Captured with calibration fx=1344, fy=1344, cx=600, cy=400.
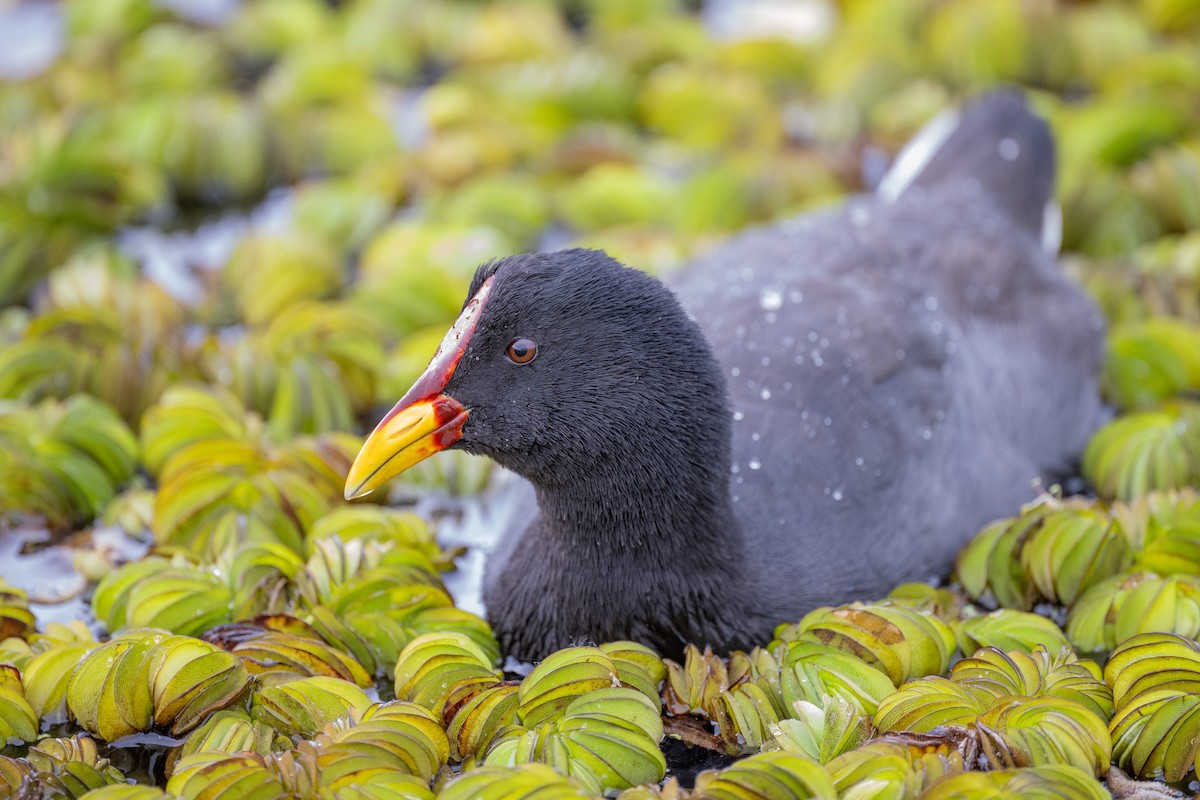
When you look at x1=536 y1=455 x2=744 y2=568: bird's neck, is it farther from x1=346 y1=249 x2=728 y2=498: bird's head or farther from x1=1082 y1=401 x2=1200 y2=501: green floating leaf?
x1=1082 y1=401 x2=1200 y2=501: green floating leaf

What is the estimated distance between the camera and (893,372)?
3.96m

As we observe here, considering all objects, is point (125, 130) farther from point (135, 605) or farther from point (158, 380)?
point (135, 605)

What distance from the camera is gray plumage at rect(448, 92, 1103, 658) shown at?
322 centimetres

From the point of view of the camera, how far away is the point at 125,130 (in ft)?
20.6

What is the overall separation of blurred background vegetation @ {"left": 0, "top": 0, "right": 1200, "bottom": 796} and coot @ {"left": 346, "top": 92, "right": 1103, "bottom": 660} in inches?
8.2

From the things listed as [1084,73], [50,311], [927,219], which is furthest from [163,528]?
[1084,73]

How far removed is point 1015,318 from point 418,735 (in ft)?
8.54

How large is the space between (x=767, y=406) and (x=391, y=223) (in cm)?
275

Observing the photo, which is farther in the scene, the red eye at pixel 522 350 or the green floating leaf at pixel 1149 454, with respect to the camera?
the green floating leaf at pixel 1149 454

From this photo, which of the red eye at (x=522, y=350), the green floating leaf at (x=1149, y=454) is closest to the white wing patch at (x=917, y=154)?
the green floating leaf at (x=1149, y=454)

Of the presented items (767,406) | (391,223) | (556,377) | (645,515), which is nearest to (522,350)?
(556,377)

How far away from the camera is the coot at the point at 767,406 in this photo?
3.22 meters

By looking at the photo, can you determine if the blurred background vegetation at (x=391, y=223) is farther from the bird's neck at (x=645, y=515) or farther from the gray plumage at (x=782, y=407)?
the bird's neck at (x=645, y=515)

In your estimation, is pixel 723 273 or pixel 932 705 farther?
pixel 723 273
